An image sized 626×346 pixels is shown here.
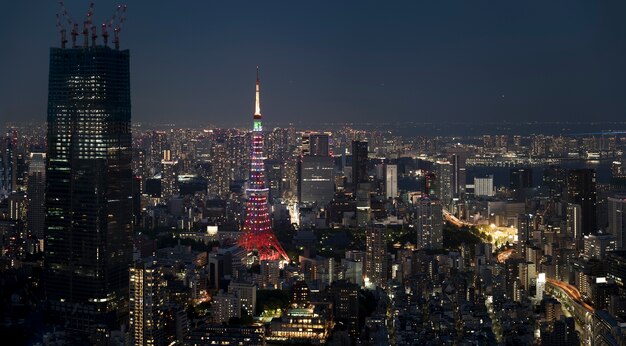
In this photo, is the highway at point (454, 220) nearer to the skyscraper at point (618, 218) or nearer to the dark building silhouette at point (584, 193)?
the dark building silhouette at point (584, 193)

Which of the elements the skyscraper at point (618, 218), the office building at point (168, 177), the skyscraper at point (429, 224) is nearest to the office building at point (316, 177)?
the office building at point (168, 177)

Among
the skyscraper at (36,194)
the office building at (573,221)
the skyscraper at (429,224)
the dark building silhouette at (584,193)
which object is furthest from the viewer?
the skyscraper at (429,224)

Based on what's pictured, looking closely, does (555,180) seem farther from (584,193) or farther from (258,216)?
(258,216)

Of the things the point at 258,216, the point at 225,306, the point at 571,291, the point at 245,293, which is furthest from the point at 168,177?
the point at 571,291

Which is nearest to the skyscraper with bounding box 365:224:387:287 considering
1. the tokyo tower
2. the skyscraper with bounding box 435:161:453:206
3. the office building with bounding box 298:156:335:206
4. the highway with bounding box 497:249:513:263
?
the tokyo tower

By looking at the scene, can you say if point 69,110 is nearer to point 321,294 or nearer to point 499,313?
point 321,294
